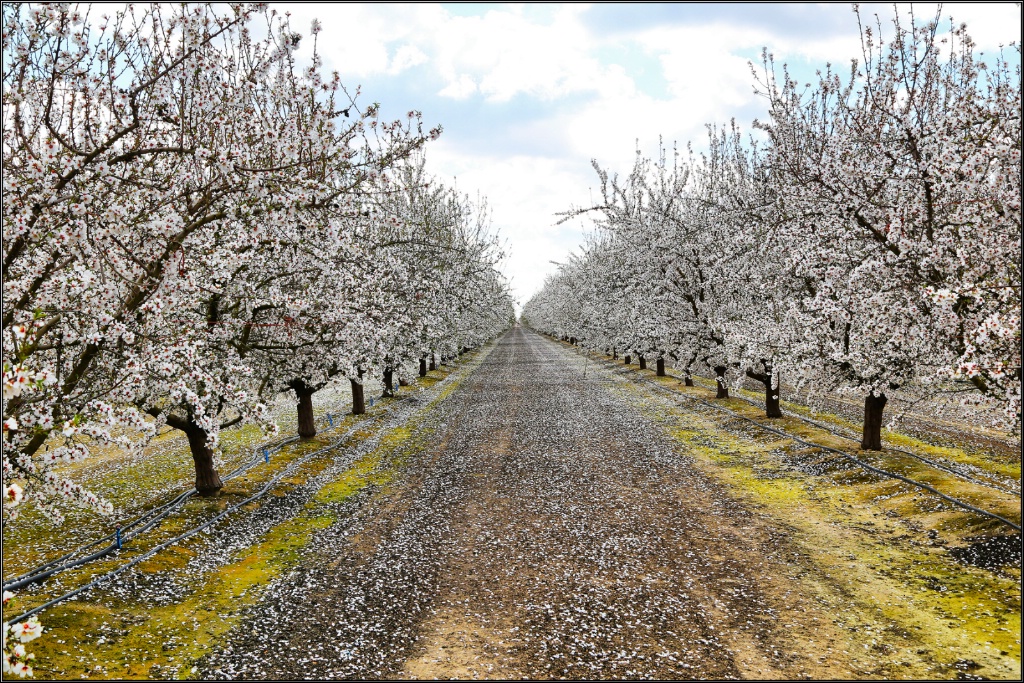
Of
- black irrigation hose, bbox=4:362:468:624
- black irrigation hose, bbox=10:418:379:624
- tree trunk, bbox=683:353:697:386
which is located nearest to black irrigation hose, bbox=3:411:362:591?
black irrigation hose, bbox=4:362:468:624

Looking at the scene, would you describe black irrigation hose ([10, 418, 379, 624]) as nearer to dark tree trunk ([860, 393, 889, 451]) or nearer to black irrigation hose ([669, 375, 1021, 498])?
dark tree trunk ([860, 393, 889, 451])

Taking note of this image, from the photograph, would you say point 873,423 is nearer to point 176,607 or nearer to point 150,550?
point 176,607

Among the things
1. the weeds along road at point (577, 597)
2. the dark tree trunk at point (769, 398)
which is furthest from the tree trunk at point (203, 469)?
the dark tree trunk at point (769, 398)

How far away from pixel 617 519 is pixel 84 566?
12.5m

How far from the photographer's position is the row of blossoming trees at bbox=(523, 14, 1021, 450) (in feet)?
41.1

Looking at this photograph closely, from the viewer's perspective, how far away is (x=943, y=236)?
13977 millimetres

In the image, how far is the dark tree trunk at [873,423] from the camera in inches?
866

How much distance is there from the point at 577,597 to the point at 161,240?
10631mm

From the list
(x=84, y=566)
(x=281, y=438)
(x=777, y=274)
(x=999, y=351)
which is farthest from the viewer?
(x=281, y=438)

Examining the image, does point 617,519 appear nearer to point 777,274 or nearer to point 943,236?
point 943,236

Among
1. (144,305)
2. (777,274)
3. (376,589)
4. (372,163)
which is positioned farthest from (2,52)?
(777,274)

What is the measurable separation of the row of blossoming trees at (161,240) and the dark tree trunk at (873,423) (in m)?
17.1

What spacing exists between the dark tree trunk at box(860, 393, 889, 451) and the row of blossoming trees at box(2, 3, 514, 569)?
56.0 ft

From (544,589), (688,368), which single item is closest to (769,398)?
(688,368)
